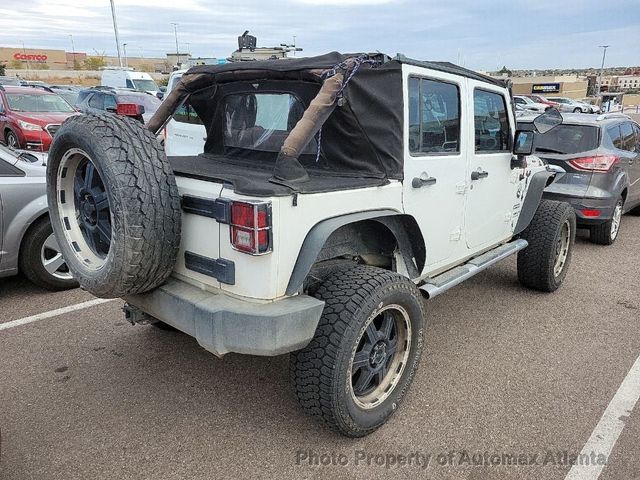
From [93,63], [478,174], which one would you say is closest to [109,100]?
[478,174]

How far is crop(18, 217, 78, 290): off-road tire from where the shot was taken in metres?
4.64

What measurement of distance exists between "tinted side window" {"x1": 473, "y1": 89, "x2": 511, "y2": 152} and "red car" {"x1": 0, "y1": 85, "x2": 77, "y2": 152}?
31.8 feet

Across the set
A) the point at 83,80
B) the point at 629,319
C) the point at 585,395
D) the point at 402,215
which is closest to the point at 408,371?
the point at 402,215

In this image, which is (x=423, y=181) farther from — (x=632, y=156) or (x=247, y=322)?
(x=632, y=156)

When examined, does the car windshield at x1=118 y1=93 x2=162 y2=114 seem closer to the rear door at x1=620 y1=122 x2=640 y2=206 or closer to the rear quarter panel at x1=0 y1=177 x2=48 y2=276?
the rear quarter panel at x1=0 y1=177 x2=48 y2=276

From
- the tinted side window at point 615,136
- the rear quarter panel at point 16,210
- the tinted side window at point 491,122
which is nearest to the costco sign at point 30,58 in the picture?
the rear quarter panel at point 16,210

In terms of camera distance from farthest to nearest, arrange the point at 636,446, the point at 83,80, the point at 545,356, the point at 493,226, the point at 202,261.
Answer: the point at 83,80 < the point at 493,226 < the point at 545,356 < the point at 636,446 < the point at 202,261

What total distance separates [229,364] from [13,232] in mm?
2423

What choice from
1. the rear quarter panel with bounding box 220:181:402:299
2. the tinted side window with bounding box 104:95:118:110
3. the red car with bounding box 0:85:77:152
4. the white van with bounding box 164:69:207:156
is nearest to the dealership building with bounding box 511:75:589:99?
the tinted side window with bounding box 104:95:118:110

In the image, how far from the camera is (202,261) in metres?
2.66

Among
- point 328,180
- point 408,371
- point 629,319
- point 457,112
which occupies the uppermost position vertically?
point 457,112

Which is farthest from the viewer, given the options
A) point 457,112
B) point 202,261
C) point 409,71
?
point 457,112

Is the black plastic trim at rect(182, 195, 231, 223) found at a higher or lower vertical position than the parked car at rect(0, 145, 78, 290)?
higher

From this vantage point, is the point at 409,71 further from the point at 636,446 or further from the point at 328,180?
the point at 636,446
